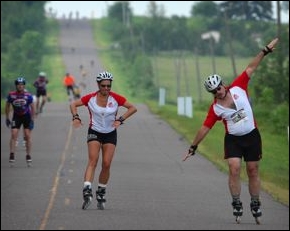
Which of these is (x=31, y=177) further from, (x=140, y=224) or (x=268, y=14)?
(x=268, y=14)

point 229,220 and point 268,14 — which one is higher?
point 268,14

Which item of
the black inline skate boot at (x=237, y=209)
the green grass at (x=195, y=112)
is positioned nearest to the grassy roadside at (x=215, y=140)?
the green grass at (x=195, y=112)

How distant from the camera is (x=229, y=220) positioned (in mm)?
171750

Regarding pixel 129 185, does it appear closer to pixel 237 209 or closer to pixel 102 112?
pixel 237 209

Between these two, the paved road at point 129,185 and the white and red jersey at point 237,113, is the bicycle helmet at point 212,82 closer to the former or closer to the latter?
the white and red jersey at point 237,113

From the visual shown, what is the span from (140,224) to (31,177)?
89.3 feet

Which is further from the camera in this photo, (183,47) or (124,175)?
(124,175)

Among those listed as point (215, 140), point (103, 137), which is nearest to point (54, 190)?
point (215, 140)

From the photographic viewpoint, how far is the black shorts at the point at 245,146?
61.5ft

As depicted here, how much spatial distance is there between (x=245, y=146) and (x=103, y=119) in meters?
2.74

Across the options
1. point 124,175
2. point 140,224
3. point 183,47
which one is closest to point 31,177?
point 124,175

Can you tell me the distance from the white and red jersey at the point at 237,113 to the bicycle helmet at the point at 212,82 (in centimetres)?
46

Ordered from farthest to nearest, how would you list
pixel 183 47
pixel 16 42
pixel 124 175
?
pixel 124 175
pixel 16 42
pixel 183 47

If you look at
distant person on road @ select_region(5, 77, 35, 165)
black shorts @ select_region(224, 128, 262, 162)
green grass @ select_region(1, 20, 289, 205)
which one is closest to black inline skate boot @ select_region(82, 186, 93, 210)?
distant person on road @ select_region(5, 77, 35, 165)
